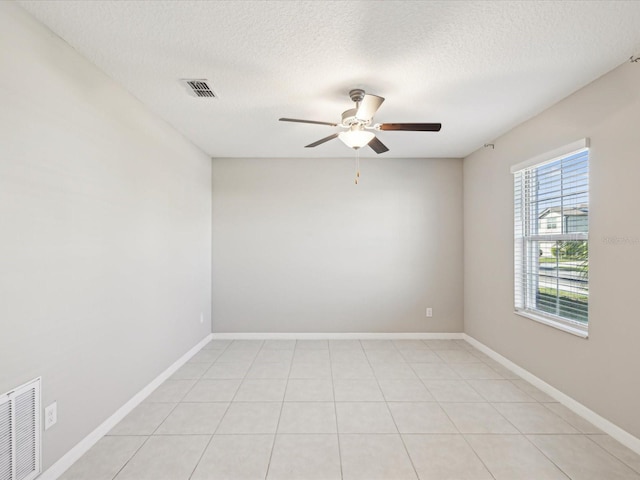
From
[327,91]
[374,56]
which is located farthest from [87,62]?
[374,56]

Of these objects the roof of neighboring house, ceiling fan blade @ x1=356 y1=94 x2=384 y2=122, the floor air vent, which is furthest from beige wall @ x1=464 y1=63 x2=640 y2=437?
the floor air vent

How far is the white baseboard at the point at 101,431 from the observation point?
180cm

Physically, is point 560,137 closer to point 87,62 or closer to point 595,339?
point 595,339

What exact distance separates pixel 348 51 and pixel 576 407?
3.12m

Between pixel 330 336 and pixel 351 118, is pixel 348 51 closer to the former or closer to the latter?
pixel 351 118

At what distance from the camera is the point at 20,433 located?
1.54m

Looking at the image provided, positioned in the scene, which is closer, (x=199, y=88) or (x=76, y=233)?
(x=76, y=233)

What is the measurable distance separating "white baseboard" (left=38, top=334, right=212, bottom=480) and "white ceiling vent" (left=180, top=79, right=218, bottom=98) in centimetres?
250


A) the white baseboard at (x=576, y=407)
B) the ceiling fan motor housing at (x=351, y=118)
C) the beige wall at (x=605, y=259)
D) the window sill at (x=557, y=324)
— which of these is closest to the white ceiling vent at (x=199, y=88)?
the ceiling fan motor housing at (x=351, y=118)

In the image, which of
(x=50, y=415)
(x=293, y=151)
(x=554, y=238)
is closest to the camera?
(x=50, y=415)

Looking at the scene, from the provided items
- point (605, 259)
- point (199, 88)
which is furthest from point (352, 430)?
point (199, 88)

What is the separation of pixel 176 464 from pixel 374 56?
282cm

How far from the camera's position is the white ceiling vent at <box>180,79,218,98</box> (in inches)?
91.7

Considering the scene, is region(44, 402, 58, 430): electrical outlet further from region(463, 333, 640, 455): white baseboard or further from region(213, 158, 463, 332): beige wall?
region(463, 333, 640, 455): white baseboard
